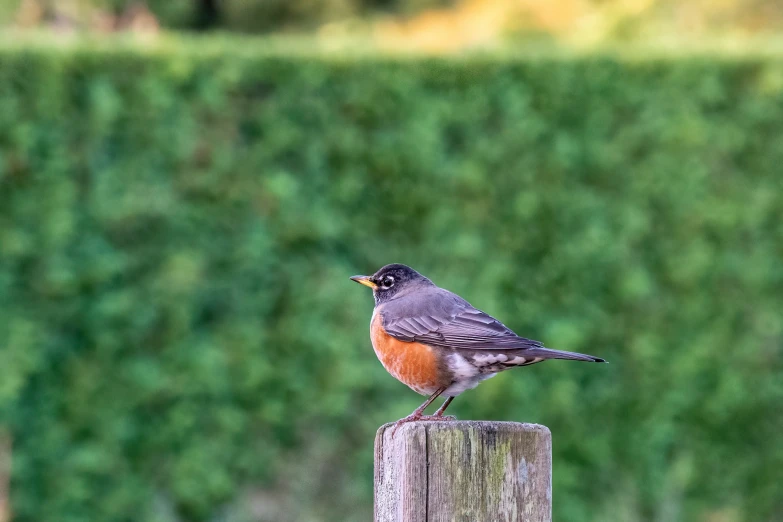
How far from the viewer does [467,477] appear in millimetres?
2262

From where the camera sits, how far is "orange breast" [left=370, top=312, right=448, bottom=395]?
388 cm

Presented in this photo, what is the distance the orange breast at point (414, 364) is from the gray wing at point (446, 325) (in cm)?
3

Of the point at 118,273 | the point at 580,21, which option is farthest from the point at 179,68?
the point at 580,21

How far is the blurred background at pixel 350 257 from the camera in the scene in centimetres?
695

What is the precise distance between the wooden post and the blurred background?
495 cm

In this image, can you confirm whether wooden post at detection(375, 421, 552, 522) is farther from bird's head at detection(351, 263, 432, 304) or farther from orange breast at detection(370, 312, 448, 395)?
bird's head at detection(351, 263, 432, 304)

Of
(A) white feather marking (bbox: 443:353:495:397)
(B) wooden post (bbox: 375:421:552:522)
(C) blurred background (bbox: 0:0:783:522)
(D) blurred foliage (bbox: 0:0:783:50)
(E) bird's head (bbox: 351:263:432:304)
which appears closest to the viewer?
(B) wooden post (bbox: 375:421:552:522)

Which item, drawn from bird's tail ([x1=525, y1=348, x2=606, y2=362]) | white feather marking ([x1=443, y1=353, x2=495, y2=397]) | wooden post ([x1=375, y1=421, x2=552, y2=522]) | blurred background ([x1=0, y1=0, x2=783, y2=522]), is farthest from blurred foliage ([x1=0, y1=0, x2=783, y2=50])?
wooden post ([x1=375, y1=421, x2=552, y2=522])

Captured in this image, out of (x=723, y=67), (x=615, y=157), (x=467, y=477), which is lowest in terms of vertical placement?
(x=467, y=477)

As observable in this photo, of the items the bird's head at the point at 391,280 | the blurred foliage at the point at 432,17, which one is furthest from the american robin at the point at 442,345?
the blurred foliage at the point at 432,17

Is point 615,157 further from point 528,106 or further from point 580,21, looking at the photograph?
point 580,21

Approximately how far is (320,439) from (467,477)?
17.1 feet

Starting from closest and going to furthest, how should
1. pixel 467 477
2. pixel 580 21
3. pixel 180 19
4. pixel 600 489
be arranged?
1. pixel 467 477
2. pixel 600 489
3. pixel 580 21
4. pixel 180 19

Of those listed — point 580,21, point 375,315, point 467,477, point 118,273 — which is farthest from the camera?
point 580,21
